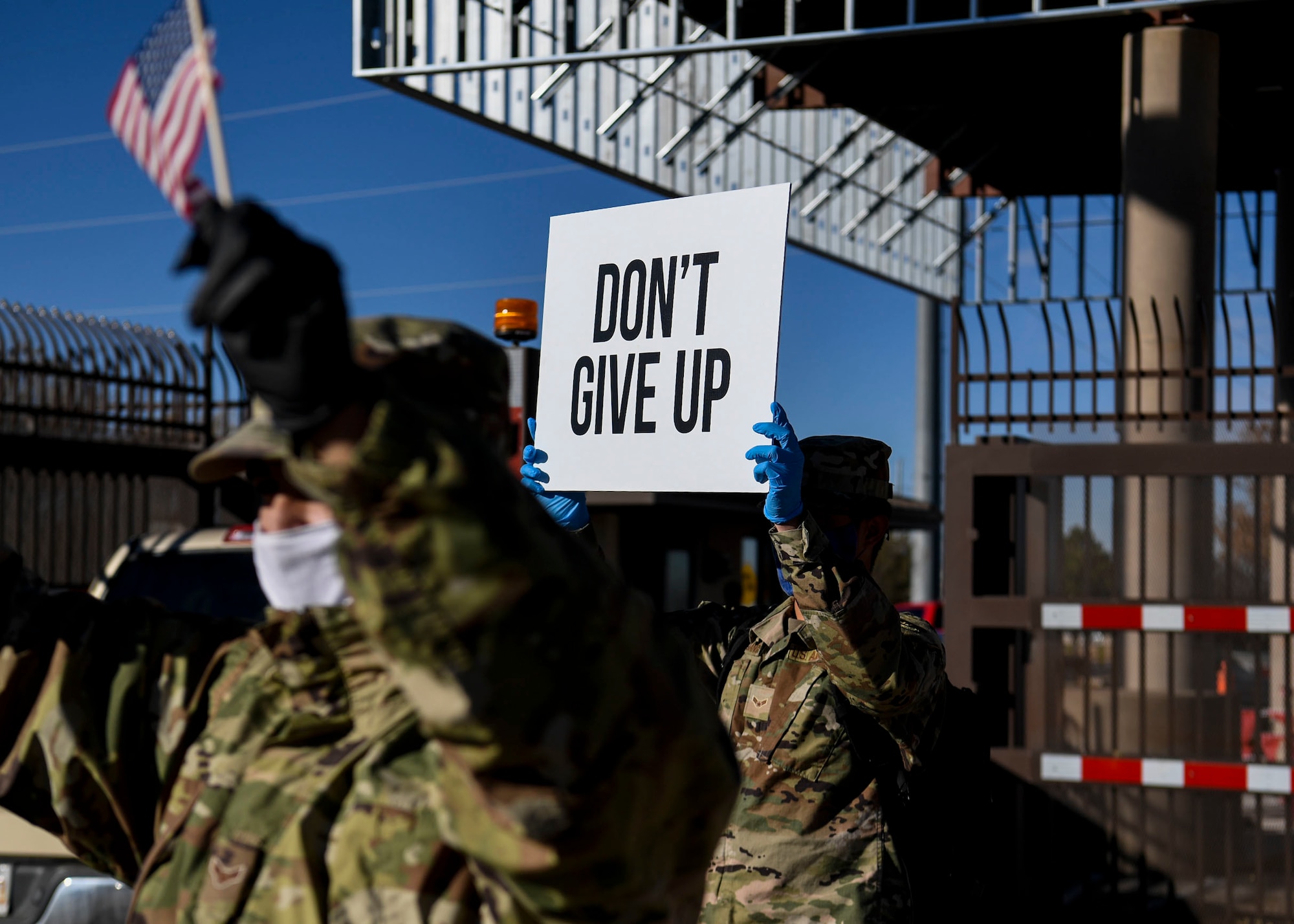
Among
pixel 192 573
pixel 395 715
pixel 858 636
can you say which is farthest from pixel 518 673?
pixel 192 573

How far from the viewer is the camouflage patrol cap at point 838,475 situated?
3.40m

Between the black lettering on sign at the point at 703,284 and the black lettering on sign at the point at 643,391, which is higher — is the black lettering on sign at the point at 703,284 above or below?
above

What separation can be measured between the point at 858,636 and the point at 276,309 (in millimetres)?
2032

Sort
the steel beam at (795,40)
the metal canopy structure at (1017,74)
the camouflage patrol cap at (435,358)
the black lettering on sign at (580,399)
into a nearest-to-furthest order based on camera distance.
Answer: the camouflage patrol cap at (435,358) < the black lettering on sign at (580,399) < the steel beam at (795,40) < the metal canopy structure at (1017,74)

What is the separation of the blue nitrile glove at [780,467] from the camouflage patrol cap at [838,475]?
207 millimetres

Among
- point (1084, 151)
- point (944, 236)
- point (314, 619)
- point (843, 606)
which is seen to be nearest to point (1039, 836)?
point (843, 606)

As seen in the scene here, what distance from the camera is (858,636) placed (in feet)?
9.89

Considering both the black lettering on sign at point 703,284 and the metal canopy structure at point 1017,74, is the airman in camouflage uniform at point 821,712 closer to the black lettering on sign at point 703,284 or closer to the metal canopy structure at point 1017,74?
the black lettering on sign at point 703,284

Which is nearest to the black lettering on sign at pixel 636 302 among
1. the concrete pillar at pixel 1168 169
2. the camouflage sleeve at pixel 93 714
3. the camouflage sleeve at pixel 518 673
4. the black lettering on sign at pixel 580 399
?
the black lettering on sign at pixel 580 399

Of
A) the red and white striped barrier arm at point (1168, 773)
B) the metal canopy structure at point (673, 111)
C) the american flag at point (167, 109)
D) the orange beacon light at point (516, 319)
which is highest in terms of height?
the metal canopy structure at point (673, 111)

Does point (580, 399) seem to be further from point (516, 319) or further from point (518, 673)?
point (516, 319)

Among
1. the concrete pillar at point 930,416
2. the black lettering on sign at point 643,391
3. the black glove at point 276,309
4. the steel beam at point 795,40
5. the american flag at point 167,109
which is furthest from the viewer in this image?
the concrete pillar at point 930,416

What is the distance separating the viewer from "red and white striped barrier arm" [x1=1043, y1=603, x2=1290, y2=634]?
5.22 meters

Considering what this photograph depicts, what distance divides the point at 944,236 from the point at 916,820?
50.4 ft
